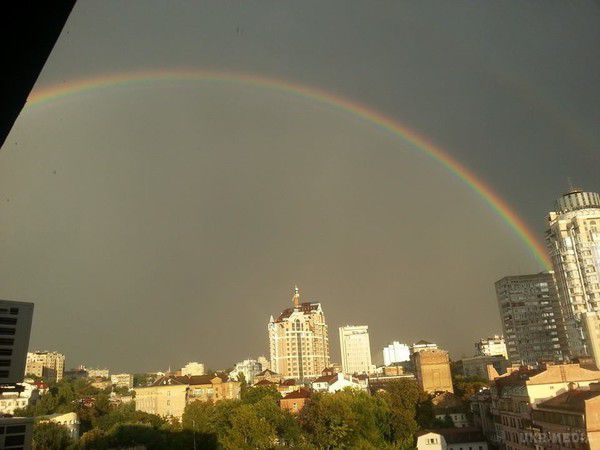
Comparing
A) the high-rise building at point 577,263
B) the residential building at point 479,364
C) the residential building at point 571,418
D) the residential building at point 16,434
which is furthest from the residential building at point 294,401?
the residential building at point 479,364

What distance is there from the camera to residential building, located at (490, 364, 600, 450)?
93.1 feet

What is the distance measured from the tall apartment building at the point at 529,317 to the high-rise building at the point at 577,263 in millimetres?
18504

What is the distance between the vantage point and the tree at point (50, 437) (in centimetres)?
4109

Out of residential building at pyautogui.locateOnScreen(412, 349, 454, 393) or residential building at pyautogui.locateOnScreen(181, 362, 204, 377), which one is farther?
residential building at pyautogui.locateOnScreen(181, 362, 204, 377)

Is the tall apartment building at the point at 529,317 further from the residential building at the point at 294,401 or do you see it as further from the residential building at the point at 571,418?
the residential building at the point at 571,418

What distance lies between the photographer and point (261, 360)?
563 feet

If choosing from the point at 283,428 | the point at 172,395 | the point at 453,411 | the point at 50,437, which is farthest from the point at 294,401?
the point at 50,437

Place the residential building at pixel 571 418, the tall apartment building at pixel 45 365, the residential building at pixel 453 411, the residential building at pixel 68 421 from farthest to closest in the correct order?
the tall apartment building at pixel 45 365
the residential building at pixel 68 421
the residential building at pixel 453 411
the residential building at pixel 571 418

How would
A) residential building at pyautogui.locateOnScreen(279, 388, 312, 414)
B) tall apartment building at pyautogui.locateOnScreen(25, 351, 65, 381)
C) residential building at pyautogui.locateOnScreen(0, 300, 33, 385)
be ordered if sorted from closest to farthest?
residential building at pyautogui.locateOnScreen(0, 300, 33, 385), residential building at pyautogui.locateOnScreen(279, 388, 312, 414), tall apartment building at pyautogui.locateOnScreen(25, 351, 65, 381)

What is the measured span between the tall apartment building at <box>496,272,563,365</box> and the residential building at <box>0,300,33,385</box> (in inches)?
3312

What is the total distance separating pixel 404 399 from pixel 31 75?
46.4 m

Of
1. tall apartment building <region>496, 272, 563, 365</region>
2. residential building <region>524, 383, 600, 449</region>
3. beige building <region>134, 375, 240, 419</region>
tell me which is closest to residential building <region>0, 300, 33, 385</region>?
residential building <region>524, 383, 600, 449</region>

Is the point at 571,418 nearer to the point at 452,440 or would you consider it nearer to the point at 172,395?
the point at 452,440

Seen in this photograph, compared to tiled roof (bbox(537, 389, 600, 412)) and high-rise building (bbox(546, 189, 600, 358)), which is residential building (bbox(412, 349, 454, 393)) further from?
tiled roof (bbox(537, 389, 600, 412))
